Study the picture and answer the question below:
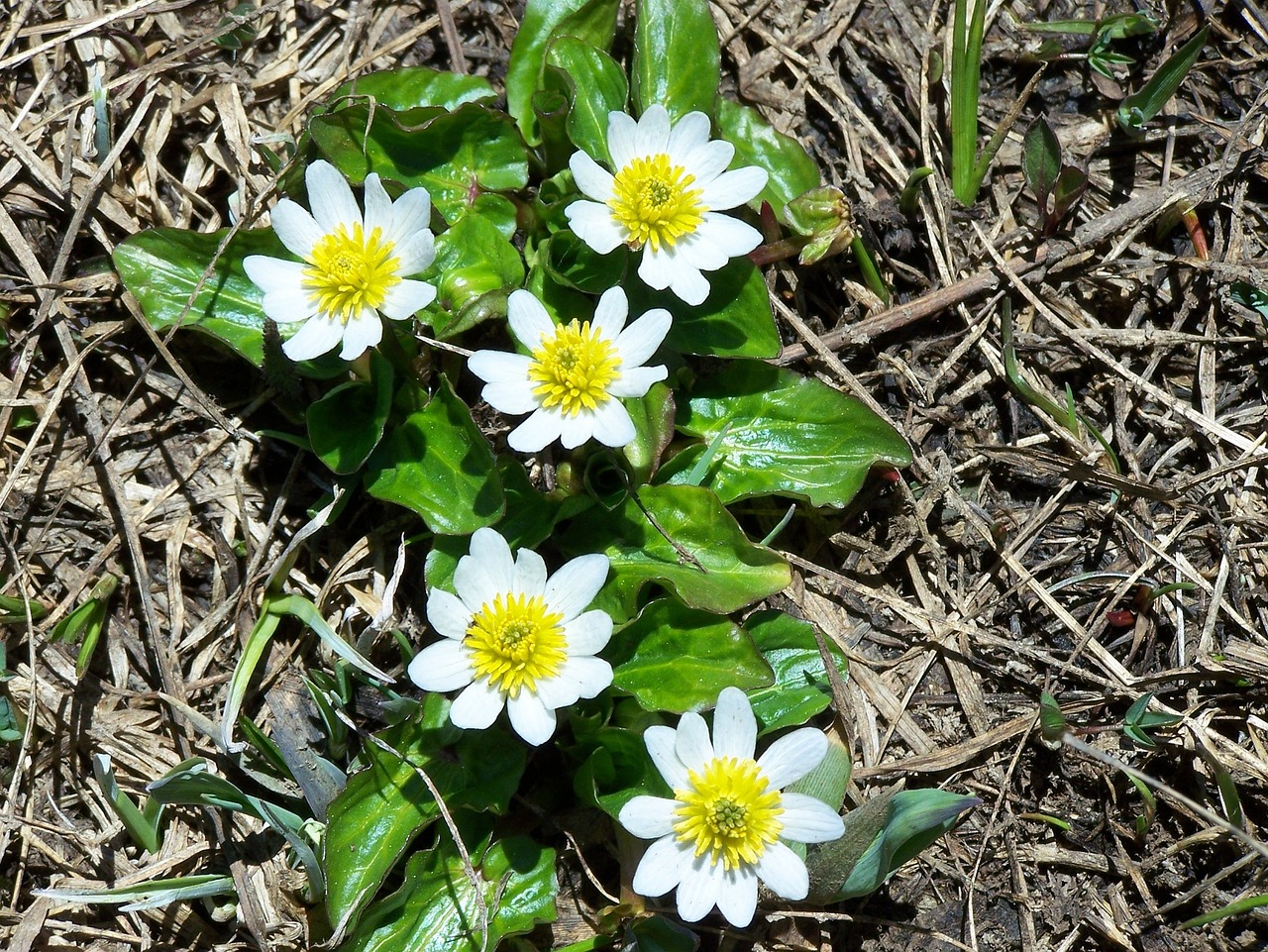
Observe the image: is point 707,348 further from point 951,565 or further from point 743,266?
point 951,565

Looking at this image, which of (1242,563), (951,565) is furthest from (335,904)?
(1242,563)

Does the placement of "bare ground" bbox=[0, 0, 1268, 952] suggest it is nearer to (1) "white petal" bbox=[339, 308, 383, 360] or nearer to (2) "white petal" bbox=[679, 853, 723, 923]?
(2) "white petal" bbox=[679, 853, 723, 923]

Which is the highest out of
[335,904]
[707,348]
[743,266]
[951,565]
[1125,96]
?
[1125,96]

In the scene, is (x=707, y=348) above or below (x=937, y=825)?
above

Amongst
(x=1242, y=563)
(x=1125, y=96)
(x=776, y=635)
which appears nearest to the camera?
(x=776, y=635)

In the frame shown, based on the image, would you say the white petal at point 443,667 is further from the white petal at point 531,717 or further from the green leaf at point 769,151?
the green leaf at point 769,151

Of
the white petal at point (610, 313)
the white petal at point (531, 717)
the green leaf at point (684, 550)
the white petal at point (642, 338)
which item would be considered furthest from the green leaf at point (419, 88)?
the white petal at point (531, 717)

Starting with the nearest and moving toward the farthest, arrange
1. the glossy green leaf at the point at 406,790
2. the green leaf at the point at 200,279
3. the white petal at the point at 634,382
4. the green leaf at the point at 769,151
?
the white petal at the point at 634,382 < the glossy green leaf at the point at 406,790 < the green leaf at the point at 200,279 < the green leaf at the point at 769,151
